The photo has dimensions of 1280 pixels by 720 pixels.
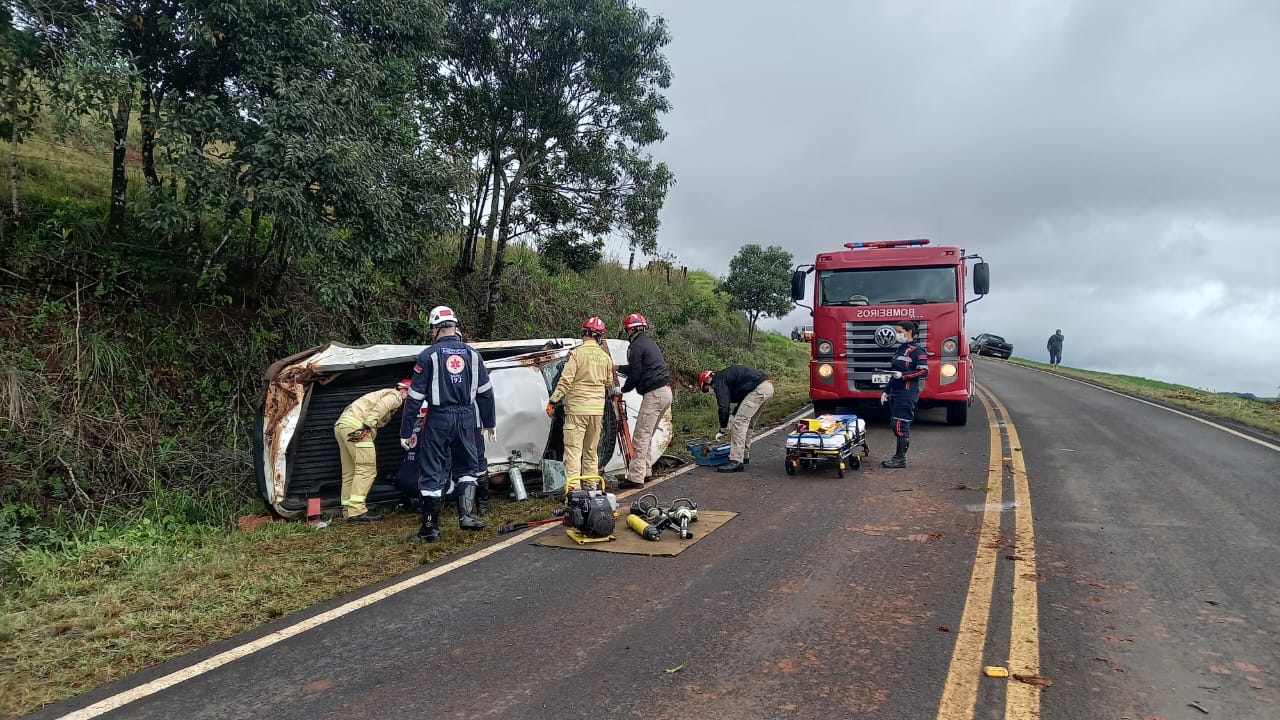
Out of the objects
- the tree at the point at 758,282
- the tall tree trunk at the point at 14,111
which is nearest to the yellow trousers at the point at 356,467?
the tall tree trunk at the point at 14,111

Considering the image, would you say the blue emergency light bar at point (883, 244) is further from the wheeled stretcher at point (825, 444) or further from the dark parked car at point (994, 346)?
the dark parked car at point (994, 346)

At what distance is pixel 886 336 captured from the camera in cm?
1118

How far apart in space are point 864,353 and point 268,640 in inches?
374

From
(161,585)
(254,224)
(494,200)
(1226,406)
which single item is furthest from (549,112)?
(1226,406)

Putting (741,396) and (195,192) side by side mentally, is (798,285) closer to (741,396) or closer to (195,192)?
(741,396)

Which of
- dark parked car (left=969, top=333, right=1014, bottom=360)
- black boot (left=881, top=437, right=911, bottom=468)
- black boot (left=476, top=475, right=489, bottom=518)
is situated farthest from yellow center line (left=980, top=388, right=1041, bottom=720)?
dark parked car (left=969, top=333, right=1014, bottom=360)

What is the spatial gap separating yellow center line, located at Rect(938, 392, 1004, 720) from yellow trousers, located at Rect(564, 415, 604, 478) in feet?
12.1

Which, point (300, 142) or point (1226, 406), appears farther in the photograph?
point (1226, 406)

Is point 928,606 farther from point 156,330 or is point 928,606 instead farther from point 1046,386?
point 1046,386

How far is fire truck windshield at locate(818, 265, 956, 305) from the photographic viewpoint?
11.4 metres

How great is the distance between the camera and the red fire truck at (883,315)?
1117 cm

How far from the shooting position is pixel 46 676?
3514mm

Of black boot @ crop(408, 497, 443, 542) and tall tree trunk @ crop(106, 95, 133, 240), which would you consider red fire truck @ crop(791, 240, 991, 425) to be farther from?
tall tree trunk @ crop(106, 95, 133, 240)

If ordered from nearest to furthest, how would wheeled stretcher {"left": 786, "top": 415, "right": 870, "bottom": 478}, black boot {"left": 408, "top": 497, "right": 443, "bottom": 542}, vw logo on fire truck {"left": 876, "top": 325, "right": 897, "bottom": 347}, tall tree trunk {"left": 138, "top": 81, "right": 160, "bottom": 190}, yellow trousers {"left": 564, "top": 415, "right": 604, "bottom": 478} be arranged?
black boot {"left": 408, "top": 497, "right": 443, "bottom": 542} → yellow trousers {"left": 564, "top": 415, "right": 604, "bottom": 478} → tall tree trunk {"left": 138, "top": 81, "right": 160, "bottom": 190} → wheeled stretcher {"left": 786, "top": 415, "right": 870, "bottom": 478} → vw logo on fire truck {"left": 876, "top": 325, "right": 897, "bottom": 347}
